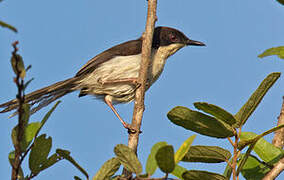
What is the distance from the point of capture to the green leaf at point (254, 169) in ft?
7.59

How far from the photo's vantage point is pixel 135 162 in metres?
1.83

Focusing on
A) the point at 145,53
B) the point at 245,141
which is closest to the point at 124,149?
the point at 245,141

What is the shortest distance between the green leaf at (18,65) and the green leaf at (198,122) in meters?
0.76

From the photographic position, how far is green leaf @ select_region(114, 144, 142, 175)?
182cm

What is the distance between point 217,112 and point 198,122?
0.36 feet

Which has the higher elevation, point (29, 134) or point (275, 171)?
point (29, 134)

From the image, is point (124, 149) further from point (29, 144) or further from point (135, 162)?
point (29, 144)

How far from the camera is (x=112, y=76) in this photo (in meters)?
5.74

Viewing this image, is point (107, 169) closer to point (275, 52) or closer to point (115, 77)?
point (275, 52)

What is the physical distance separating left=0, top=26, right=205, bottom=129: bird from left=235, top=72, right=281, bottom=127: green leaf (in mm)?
3457

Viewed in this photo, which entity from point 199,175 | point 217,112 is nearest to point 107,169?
point 199,175

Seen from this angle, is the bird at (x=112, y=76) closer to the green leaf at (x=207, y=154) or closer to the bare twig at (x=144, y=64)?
the bare twig at (x=144, y=64)

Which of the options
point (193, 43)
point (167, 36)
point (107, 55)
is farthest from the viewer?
point (193, 43)

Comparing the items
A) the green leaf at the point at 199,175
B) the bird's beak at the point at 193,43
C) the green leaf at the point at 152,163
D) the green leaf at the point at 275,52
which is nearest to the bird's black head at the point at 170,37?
the bird's beak at the point at 193,43
